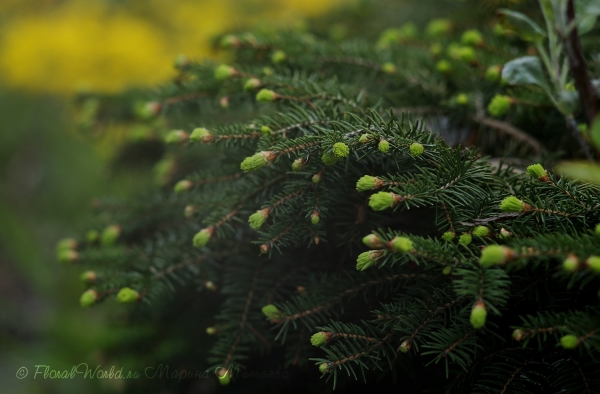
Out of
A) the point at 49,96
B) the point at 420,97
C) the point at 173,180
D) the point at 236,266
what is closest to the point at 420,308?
the point at 236,266

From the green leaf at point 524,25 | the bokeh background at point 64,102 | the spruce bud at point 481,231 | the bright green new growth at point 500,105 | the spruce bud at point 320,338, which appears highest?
the green leaf at point 524,25

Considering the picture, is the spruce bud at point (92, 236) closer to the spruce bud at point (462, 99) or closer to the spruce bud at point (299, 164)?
the spruce bud at point (299, 164)

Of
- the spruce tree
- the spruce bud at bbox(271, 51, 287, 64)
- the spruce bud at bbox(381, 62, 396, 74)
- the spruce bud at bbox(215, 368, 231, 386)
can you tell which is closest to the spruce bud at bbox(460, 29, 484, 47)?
the spruce tree

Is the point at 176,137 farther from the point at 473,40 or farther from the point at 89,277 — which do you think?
the point at 473,40

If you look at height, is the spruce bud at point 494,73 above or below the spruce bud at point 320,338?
above

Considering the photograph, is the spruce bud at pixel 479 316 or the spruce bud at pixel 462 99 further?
the spruce bud at pixel 462 99

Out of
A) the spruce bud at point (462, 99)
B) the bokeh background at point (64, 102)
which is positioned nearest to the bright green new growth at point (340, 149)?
the spruce bud at point (462, 99)

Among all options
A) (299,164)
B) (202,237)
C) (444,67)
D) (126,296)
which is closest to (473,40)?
(444,67)
